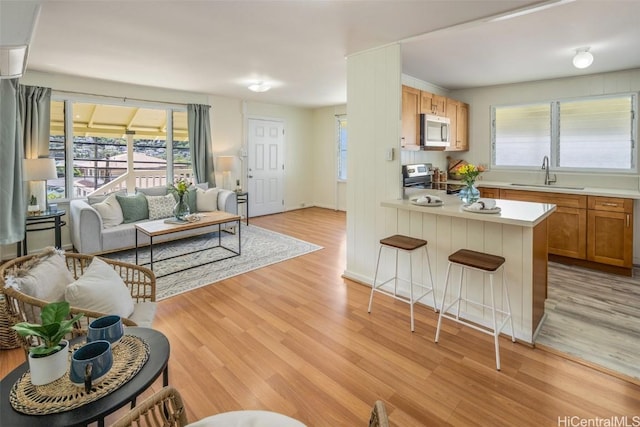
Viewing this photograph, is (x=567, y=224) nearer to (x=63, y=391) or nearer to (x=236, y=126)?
(x=63, y=391)

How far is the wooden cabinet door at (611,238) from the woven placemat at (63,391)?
4.66m

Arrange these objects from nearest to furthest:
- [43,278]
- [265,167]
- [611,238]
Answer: [43,278]
[611,238]
[265,167]

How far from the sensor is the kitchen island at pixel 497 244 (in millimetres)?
2443

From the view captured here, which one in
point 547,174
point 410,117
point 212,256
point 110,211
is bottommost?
point 212,256

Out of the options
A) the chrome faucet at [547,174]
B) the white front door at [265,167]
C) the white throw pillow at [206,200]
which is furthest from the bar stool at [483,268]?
the white front door at [265,167]

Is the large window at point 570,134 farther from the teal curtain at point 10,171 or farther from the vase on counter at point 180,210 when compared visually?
the teal curtain at point 10,171

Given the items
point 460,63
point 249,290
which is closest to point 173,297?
point 249,290

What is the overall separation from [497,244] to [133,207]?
4.62 meters

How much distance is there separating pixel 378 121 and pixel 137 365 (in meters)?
2.84

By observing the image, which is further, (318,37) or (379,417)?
(318,37)

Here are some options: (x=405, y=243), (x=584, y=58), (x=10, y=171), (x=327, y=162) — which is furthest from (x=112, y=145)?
(x=584, y=58)

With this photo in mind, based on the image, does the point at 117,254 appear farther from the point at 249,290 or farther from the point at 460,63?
the point at 460,63

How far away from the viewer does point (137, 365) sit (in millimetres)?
1270

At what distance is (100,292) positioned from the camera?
5.83 ft
